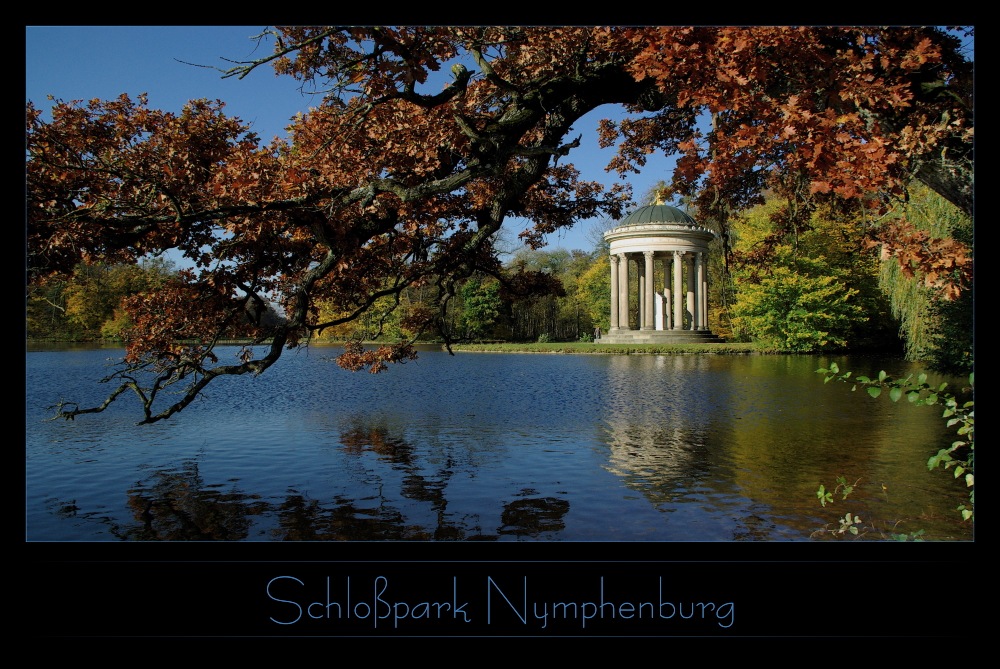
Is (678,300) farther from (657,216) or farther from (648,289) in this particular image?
(657,216)

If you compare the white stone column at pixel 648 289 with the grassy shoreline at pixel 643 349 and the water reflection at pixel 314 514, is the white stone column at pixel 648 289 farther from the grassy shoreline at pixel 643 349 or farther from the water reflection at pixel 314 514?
the water reflection at pixel 314 514

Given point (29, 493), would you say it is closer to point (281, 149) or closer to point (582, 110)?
point (281, 149)

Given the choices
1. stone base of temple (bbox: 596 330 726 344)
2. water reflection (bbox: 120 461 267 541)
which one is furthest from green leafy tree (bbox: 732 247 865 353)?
water reflection (bbox: 120 461 267 541)

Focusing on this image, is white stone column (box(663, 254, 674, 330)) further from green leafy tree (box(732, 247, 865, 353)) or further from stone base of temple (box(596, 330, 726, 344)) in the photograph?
green leafy tree (box(732, 247, 865, 353))

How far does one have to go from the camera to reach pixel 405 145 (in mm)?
6113

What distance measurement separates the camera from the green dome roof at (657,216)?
48.4m

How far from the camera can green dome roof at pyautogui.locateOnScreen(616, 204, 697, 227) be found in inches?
1907

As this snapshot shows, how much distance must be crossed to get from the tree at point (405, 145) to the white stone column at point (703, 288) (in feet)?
131

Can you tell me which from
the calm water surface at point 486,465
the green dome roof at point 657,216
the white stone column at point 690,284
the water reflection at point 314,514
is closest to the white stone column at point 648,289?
the green dome roof at point 657,216
